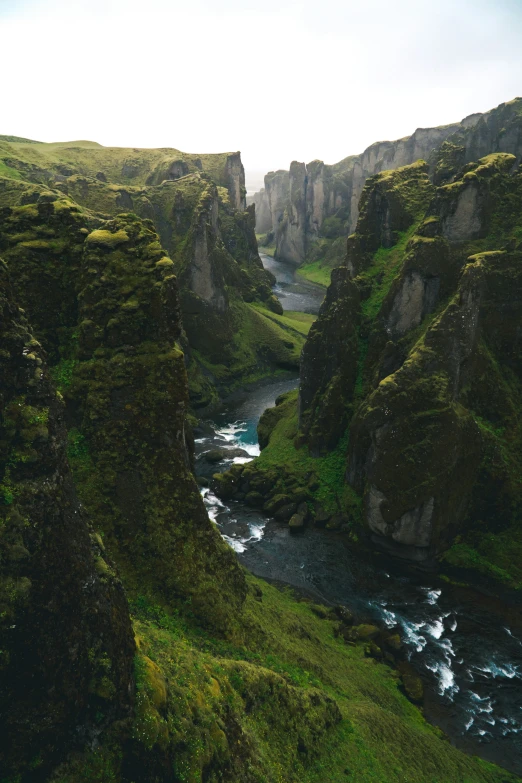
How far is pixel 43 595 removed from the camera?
1177cm

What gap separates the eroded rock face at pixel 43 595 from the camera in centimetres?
1112

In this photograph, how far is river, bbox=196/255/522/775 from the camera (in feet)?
96.4

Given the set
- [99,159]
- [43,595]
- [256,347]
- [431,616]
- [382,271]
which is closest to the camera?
[43,595]

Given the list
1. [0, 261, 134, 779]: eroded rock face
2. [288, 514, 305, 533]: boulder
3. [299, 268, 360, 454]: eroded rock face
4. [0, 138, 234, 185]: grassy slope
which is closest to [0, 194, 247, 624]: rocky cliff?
[0, 261, 134, 779]: eroded rock face

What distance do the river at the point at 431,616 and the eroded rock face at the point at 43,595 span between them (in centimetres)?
2455

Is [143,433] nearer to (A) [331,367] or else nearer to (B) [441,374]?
(B) [441,374]

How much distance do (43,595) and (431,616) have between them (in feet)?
108

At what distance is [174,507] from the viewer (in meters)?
25.3

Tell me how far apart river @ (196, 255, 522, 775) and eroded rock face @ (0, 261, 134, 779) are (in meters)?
24.5

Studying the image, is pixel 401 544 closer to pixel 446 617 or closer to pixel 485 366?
pixel 446 617

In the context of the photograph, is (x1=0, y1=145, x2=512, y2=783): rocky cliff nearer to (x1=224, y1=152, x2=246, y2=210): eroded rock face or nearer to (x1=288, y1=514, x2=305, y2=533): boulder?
(x1=288, y1=514, x2=305, y2=533): boulder

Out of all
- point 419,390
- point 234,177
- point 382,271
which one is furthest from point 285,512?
point 234,177

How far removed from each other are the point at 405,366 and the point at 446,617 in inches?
772

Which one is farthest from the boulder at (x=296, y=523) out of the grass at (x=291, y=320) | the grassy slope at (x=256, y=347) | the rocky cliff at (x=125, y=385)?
the grass at (x=291, y=320)
